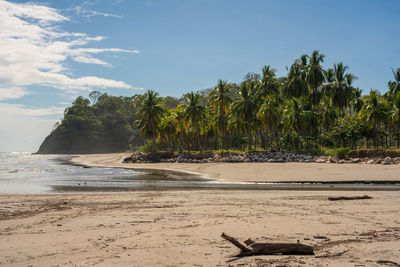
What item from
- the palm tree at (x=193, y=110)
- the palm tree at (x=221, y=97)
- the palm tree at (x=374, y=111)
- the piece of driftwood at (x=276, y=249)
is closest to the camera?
the piece of driftwood at (x=276, y=249)

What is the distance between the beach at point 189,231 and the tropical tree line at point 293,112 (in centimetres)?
4391

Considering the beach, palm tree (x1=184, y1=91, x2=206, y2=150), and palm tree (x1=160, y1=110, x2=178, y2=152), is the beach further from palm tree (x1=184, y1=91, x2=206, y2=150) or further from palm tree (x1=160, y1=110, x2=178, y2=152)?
palm tree (x1=160, y1=110, x2=178, y2=152)

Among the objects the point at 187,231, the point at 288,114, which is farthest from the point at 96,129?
the point at 187,231

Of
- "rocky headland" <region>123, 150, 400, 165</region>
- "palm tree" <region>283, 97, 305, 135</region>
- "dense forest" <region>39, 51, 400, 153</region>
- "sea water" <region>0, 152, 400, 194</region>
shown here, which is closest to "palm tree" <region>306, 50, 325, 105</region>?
"dense forest" <region>39, 51, 400, 153</region>

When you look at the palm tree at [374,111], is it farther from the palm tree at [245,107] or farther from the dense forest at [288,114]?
the palm tree at [245,107]

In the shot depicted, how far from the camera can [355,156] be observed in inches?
1585

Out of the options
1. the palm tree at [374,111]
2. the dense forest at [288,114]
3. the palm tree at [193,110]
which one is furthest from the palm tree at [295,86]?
the palm tree at [193,110]

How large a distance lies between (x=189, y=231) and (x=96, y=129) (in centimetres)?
14575

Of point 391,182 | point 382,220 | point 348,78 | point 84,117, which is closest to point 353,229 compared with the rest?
point 382,220

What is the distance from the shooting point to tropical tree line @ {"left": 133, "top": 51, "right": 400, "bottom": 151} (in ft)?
177

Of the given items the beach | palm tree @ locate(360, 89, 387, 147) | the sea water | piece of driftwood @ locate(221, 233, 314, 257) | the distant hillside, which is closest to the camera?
the beach

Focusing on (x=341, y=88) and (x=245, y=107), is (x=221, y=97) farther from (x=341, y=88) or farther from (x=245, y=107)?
(x=341, y=88)

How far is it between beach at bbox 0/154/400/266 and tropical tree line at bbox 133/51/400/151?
43911 mm

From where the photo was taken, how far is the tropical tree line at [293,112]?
53.8 m
